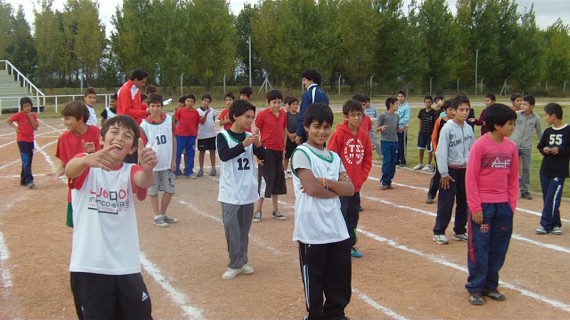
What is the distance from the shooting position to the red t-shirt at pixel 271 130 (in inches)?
346

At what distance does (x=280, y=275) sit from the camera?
598 cm

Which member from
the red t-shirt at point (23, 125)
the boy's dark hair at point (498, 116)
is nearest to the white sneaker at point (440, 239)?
the boy's dark hair at point (498, 116)

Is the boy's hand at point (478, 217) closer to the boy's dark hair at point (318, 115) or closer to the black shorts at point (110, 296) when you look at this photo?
the boy's dark hair at point (318, 115)

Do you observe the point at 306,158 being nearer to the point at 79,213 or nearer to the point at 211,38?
the point at 79,213

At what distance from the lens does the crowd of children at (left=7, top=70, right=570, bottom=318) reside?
11.2 ft

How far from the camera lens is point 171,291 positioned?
18.1 feet

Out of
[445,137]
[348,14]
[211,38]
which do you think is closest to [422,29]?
[348,14]

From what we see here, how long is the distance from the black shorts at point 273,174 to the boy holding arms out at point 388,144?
324cm

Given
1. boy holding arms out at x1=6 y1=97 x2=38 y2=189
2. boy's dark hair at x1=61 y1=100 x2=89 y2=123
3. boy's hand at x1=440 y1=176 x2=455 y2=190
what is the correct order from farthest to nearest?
boy holding arms out at x1=6 y1=97 x2=38 y2=189, boy's hand at x1=440 y1=176 x2=455 y2=190, boy's dark hair at x1=61 y1=100 x2=89 y2=123

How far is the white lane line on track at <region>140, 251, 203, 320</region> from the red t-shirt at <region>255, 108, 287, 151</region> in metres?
2.90

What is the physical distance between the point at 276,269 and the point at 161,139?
3240 mm

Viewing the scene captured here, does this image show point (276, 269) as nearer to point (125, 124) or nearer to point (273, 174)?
point (273, 174)

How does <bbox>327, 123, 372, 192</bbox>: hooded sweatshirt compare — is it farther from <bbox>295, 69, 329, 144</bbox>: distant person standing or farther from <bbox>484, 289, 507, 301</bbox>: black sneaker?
<bbox>295, 69, 329, 144</bbox>: distant person standing

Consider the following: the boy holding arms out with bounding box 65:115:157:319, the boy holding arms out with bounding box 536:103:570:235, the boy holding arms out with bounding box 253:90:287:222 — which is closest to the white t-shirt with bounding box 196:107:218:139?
the boy holding arms out with bounding box 253:90:287:222
